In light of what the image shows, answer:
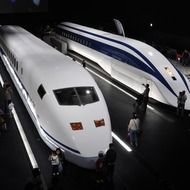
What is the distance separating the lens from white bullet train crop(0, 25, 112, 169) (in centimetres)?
1153

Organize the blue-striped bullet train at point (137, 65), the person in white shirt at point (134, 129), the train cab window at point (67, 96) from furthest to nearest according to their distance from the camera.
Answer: the blue-striped bullet train at point (137, 65) < the person in white shirt at point (134, 129) < the train cab window at point (67, 96)

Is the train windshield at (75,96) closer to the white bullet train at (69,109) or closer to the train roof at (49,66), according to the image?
the white bullet train at (69,109)

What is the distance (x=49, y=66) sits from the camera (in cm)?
1517

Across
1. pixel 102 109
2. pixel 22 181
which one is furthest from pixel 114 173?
pixel 22 181

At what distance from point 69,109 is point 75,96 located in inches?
28.0

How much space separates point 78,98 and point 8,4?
79.1ft

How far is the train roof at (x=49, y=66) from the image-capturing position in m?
13.6

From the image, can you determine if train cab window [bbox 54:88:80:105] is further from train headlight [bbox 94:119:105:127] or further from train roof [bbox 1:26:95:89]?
train headlight [bbox 94:119:105:127]

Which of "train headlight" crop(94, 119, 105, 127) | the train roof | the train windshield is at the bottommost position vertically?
"train headlight" crop(94, 119, 105, 127)

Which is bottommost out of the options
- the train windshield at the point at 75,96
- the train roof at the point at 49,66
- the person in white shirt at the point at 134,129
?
the person in white shirt at the point at 134,129

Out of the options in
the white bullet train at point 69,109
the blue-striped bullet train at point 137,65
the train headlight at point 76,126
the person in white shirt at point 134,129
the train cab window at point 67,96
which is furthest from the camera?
the blue-striped bullet train at point 137,65

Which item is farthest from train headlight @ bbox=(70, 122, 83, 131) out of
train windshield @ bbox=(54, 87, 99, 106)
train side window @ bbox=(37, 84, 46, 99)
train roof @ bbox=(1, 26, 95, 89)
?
train side window @ bbox=(37, 84, 46, 99)

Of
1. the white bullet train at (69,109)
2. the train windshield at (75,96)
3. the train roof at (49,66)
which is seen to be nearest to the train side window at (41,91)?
the white bullet train at (69,109)

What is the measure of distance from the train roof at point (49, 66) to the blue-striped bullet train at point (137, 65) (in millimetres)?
5048
